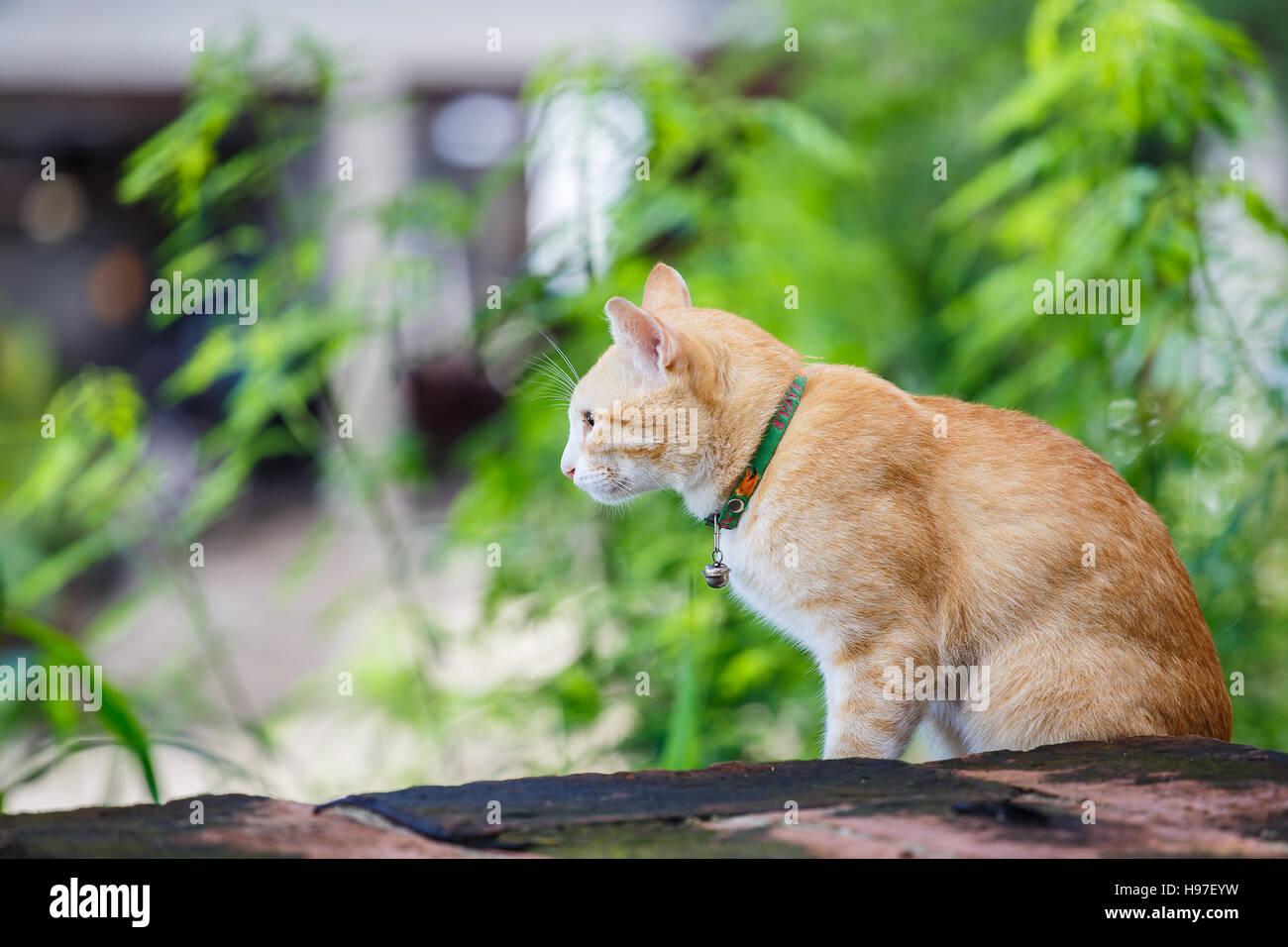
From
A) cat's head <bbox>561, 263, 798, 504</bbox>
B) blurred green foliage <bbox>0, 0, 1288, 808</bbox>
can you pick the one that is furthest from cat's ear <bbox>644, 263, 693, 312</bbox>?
blurred green foliage <bbox>0, 0, 1288, 808</bbox>

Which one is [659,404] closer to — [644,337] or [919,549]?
[644,337]

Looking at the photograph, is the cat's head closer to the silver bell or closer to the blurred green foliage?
the silver bell

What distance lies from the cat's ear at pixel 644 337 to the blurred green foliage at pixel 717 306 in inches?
16.8

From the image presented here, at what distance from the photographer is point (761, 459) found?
185 cm

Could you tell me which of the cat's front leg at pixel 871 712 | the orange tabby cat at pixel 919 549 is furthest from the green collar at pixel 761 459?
the cat's front leg at pixel 871 712

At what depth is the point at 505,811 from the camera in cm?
146

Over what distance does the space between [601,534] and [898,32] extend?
239cm

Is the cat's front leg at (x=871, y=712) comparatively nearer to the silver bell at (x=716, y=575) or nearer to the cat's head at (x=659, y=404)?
the silver bell at (x=716, y=575)

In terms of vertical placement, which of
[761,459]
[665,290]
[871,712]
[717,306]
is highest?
[717,306]

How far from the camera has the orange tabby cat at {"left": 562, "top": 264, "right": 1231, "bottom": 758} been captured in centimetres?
172

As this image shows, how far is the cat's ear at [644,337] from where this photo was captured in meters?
1.73

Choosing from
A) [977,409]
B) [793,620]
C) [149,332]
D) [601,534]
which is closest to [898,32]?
[601,534]

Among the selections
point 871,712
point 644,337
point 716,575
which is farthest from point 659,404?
point 871,712

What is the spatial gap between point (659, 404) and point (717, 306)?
1151 mm
